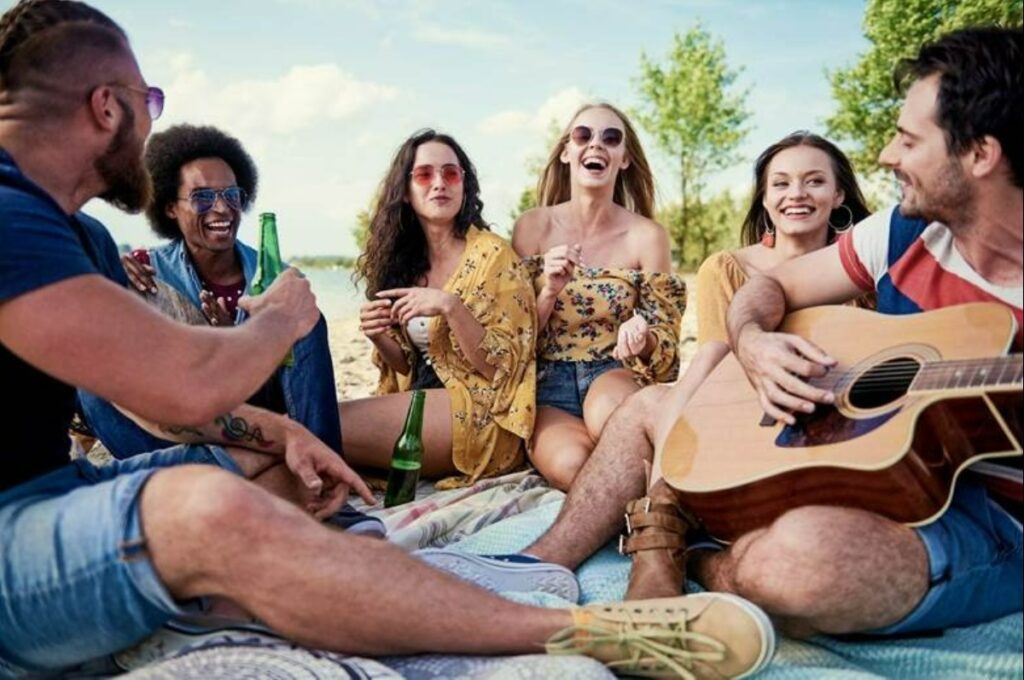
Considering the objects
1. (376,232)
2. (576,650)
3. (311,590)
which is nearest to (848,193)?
(376,232)

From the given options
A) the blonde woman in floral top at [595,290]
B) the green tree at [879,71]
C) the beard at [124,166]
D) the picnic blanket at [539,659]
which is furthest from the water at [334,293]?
the green tree at [879,71]

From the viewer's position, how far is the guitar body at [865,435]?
6.81ft

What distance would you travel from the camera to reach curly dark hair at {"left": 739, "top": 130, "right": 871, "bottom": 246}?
4094 millimetres

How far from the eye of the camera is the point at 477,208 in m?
4.78

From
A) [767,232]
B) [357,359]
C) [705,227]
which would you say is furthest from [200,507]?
[705,227]

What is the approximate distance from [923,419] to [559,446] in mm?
2090

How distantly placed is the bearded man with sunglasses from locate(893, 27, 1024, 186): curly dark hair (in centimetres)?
230

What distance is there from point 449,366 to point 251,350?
216 cm

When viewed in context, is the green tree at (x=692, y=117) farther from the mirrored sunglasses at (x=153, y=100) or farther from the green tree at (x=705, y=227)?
the mirrored sunglasses at (x=153, y=100)

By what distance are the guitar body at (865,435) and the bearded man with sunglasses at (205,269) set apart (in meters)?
1.40

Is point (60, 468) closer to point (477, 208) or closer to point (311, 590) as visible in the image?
point (311, 590)

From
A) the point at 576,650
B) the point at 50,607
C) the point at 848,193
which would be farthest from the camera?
the point at 848,193

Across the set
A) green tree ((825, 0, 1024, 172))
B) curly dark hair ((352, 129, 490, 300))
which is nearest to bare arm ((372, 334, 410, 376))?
curly dark hair ((352, 129, 490, 300))

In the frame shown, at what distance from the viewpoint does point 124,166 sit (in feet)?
7.98
